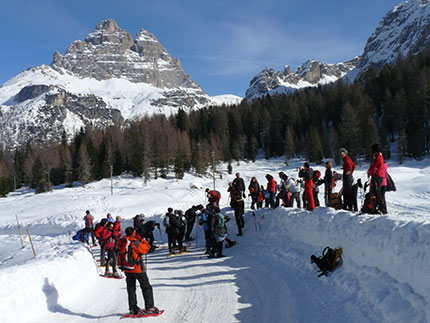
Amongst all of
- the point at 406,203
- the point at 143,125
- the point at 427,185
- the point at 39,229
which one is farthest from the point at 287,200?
the point at 143,125

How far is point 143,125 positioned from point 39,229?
5930 centimetres

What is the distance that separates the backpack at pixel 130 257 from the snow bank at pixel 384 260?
15.3 feet

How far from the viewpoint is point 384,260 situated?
5.92 meters

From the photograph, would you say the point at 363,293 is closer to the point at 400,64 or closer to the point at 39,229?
the point at 39,229

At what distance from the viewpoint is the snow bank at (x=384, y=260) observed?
4.84m

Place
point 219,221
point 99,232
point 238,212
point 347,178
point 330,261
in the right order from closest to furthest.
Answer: point 330,261
point 347,178
point 99,232
point 219,221
point 238,212

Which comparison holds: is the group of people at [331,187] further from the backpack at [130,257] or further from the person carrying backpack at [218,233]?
the backpack at [130,257]

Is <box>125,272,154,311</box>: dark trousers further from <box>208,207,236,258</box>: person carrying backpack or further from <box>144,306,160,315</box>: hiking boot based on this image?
<box>208,207,236,258</box>: person carrying backpack

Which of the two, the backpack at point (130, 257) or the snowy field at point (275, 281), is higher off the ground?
the backpack at point (130, 257)

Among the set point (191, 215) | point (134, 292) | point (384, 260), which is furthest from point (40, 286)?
point (191, 215)

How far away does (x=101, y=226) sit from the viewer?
11.0 meters

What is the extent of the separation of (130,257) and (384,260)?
17.6ft

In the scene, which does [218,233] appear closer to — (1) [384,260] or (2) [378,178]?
(2) [378,178]

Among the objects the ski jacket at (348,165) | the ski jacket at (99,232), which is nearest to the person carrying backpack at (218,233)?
the ski jacket at (99,232)
